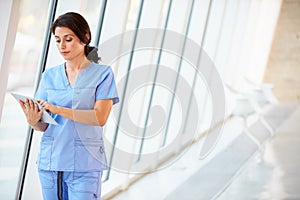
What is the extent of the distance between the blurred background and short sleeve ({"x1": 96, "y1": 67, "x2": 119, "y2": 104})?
1.52 feet

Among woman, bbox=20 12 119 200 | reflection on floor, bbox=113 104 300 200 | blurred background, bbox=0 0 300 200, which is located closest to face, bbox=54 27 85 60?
woman, bbox=20 12 119 200

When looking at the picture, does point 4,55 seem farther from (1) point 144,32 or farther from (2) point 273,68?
(2) point 273,68

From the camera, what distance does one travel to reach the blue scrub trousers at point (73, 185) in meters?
2.08

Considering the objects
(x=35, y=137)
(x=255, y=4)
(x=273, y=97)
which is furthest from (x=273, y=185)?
(x=35, y=137)

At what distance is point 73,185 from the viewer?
210 centimetres

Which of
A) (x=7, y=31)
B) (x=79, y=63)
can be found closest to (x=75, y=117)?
(x=79, y=63)

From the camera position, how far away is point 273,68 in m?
3.13

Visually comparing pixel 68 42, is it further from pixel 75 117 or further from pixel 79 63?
pixel 75 117

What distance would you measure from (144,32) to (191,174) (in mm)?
922

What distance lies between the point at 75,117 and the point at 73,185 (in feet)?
0.85

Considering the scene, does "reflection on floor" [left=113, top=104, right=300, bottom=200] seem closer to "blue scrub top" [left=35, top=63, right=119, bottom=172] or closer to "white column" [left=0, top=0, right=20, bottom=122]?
"blue scrub top" [left=35, top=63, right=119, bottom=172]

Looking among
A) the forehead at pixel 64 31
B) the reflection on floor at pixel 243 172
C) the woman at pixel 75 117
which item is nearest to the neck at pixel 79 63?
the woman at pixel 75 117

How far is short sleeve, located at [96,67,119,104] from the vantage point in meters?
2.11

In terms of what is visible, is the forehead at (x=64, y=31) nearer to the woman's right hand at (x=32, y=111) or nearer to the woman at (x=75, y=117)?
the woman at (x=75, y=117)
